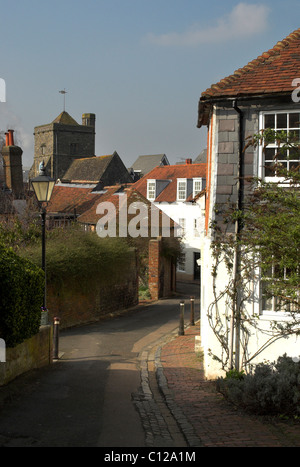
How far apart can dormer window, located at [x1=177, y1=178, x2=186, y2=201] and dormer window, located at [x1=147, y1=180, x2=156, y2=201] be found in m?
2.63

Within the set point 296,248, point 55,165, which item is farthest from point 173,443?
point 55,165

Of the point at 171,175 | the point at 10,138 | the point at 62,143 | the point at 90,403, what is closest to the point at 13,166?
the point at 10,138

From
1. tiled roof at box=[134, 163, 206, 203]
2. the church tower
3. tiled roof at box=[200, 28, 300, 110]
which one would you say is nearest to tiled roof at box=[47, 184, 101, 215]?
tiled roof at box=[134, 163, 206, 203]

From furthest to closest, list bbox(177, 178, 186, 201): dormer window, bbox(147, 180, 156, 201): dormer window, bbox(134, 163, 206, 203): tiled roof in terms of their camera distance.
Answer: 1. bbox(147, 180, 156, 201): dormer window
2. bbox(134, 163, 206, 203): tiled roof
3. bbox(177, 178, 186, 201): dormer window

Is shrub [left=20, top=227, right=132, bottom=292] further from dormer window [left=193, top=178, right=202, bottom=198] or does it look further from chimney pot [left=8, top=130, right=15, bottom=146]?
dormer window [left=193, top=178, right=202, bottom=198]

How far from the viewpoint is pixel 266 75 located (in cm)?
1122

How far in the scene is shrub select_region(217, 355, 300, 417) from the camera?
28.6 feet

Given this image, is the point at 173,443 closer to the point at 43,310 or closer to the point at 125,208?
the point at 43,310

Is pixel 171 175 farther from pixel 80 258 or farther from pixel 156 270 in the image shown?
pixel 80 258

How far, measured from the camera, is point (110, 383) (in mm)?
11359

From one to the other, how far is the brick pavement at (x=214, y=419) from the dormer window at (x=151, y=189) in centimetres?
3232

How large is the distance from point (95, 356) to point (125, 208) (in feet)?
51.4

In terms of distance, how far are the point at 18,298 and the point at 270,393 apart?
16.2ft

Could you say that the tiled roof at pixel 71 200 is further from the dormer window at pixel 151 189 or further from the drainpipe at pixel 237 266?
the drainpipe at pixel 237 266
